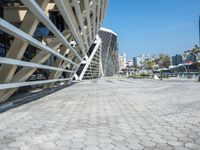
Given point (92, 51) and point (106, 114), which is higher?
point (92, 51)

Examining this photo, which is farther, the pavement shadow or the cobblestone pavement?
the pavement shadow

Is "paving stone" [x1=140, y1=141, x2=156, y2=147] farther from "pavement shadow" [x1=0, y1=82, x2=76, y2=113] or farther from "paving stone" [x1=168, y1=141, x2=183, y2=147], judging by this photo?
"pavement shadow" [x1=0, y1=82, x2=76, y2=113]

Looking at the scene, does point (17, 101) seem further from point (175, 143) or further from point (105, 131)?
point (175, 143)

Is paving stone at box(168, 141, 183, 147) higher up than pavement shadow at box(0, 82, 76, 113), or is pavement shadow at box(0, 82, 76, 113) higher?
pavement shadow at box(0, 82, 76, 113)

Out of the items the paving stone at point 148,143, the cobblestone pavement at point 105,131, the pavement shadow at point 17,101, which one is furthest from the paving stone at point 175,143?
the pavement shadow at point 17,101


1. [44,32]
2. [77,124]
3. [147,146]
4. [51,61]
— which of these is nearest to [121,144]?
[147,146]

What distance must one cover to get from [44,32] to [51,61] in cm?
644

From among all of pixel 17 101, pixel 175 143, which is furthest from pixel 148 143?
pixel 17 101

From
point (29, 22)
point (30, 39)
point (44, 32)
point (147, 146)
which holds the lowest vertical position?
point (147, 146)

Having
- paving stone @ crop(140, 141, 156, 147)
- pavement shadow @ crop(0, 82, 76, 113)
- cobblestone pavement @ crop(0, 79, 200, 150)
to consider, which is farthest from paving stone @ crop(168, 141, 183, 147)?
pavement shadow @ crop(0, 82, 76, 113)

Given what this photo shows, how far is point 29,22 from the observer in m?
10.7

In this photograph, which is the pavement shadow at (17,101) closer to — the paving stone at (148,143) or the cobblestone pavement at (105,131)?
the cobblestone pavement at (105,131)

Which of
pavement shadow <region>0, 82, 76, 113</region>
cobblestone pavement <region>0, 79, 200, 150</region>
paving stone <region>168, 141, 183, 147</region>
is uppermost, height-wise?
pavement shadow <region>0, 82, 76, 113</region>

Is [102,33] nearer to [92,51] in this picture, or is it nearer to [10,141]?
[92,51]
